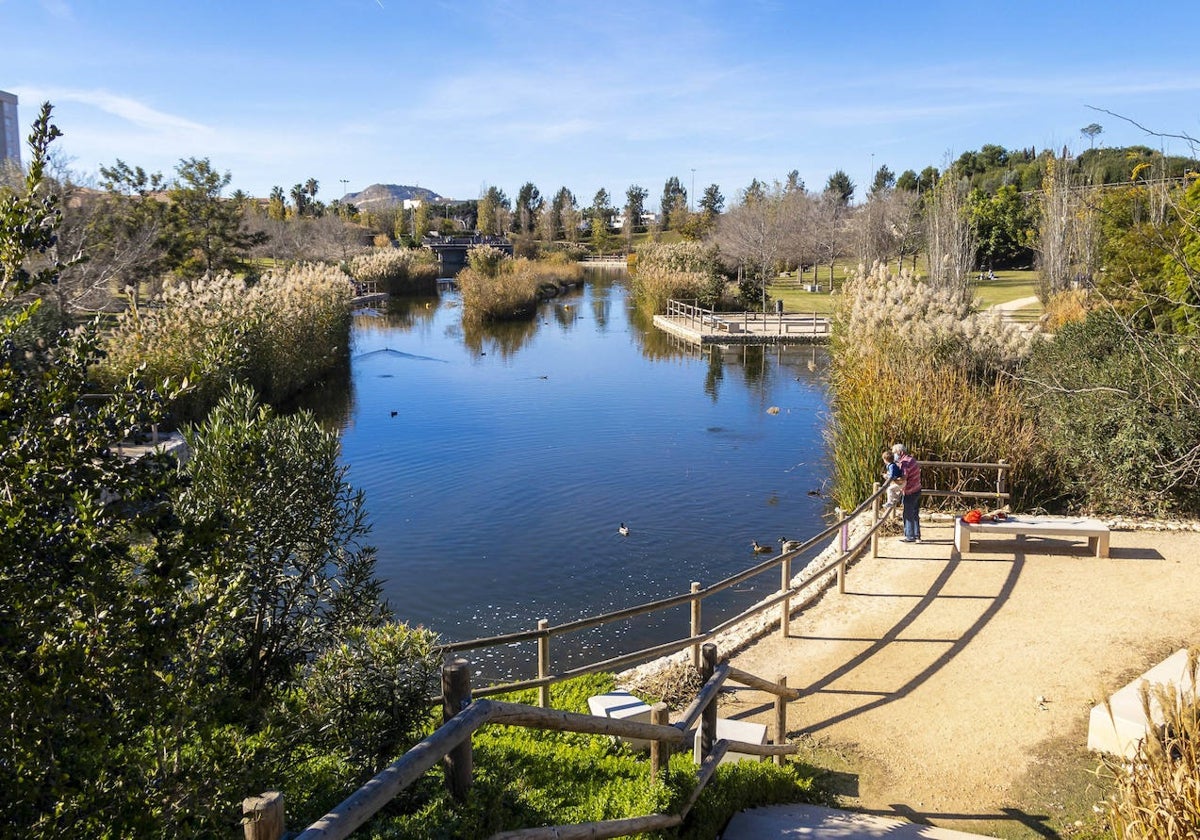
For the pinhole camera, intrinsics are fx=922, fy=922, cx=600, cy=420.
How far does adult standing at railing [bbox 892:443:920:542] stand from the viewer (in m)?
11.7

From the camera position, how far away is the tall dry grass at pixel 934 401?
44.2 ft

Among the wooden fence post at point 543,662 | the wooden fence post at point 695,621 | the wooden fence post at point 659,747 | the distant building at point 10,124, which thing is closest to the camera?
the wooden fence post at point 659,747

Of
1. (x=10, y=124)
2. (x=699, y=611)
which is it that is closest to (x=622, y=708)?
(x=699, y=611)

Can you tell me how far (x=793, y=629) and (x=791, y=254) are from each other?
178 ft

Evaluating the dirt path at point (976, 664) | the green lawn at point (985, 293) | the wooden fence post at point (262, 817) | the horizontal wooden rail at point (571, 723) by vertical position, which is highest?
the green lawn at point (985, 293)

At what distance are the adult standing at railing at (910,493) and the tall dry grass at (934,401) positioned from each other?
182 cm

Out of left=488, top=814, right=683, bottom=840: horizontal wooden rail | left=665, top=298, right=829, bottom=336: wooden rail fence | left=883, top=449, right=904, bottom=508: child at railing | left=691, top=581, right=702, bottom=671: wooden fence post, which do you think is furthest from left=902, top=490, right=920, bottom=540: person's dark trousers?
left=665, top=298, right=829, bottom=336: wooden rail fence

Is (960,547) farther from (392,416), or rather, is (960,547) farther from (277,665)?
(392,416)

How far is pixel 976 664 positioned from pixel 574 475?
1005 centimetres

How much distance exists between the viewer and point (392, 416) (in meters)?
22.9

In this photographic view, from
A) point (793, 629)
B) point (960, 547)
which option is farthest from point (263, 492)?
point (960, 547)

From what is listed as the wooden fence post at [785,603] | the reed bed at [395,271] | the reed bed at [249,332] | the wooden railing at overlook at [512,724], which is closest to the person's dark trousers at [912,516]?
the wooden fence post at [785,603]

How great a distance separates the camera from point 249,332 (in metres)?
21.7

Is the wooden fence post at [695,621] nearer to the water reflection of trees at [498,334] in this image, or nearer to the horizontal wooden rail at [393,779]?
the horizontal wooden rail at [393,779]
